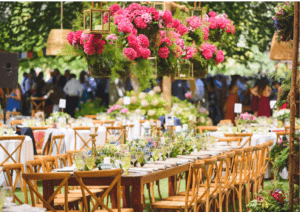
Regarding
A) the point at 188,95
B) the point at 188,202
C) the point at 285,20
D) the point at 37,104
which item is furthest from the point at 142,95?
the point at 285,20

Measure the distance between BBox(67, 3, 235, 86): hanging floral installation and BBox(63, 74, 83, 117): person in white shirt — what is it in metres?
9.25

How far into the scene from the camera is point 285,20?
4.00 m

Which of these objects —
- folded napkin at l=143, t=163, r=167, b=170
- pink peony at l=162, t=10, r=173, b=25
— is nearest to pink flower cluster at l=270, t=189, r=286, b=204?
folded napkin at l=143, t=163, r=167, b=170

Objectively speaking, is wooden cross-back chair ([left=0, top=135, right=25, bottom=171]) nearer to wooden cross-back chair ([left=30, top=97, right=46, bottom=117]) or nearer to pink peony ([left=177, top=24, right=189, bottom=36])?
pink peony ([left=177, top=24, right=189, bottom=36])

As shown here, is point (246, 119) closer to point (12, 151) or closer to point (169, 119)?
point (169, 119)

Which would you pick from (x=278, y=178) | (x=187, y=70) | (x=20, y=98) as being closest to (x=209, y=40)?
(x=187, y=70)

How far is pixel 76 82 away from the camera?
14.5m

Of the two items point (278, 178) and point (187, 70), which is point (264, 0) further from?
point (278, 178)

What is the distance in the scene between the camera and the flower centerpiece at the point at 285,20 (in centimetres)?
393

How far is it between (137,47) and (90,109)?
403 inches

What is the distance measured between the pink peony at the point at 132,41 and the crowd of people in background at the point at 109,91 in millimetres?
9286

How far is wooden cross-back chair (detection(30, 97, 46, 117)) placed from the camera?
1476 cm

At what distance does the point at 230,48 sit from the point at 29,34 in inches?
208

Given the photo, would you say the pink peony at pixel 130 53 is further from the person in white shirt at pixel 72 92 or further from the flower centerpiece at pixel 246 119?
the person in white shirt at pixel 72 92
